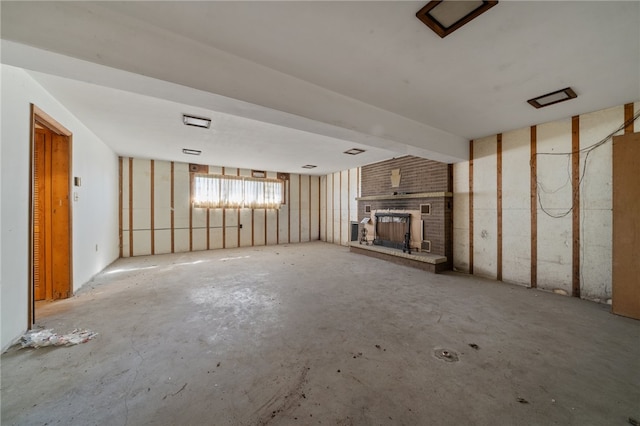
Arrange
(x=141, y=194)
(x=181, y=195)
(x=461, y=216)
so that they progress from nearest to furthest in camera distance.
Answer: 1. (x=461, y=216)
2. (x=141, y=194)
3. (x=181, y=195)

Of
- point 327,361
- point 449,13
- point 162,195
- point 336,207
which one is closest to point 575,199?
point 449,13

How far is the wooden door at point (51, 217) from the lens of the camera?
3.18m

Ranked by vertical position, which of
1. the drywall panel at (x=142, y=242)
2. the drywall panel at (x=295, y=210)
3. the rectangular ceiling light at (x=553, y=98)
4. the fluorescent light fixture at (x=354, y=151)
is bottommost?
the drywall panel at (x=142, y=242)

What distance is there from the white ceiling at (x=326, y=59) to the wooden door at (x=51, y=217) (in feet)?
2.20

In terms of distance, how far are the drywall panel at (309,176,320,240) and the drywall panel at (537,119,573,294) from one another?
686 cm

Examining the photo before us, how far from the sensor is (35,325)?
249 centimetres

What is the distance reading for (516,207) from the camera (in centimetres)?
407

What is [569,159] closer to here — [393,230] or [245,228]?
[393,230]

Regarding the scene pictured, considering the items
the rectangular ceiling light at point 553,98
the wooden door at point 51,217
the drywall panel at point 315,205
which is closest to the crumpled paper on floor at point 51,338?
the wooden door at point 51,217

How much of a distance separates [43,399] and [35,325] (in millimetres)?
1580

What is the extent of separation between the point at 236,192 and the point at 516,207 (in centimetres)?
747

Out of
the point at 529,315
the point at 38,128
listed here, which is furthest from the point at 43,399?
the point at 529,315

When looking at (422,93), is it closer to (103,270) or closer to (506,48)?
(506,48)

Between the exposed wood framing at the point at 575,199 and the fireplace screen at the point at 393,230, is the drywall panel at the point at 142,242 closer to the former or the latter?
the fireplace screen at the point at 393,230
